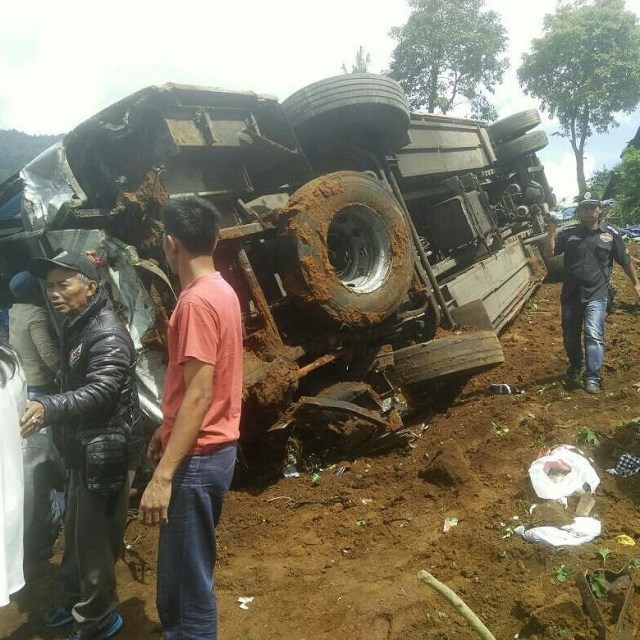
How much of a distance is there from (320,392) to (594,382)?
8.36 feet

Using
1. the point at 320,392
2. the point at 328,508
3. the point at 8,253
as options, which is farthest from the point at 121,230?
the point at 328,508

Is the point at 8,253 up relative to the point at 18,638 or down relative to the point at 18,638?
up

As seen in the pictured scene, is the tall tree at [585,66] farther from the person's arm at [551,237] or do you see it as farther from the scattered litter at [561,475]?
the scattered litter at [561,475]

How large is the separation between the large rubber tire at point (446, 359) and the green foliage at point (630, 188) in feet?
48.5

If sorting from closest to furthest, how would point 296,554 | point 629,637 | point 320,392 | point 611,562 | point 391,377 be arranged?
point 629,637 → point 611,562 → point 296,554 → point 320,392 → point 391,377

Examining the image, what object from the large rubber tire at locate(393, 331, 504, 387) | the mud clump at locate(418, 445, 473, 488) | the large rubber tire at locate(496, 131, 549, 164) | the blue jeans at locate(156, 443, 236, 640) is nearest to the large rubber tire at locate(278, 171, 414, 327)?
the large rubber tire at locate(393, 331, 504, 387)

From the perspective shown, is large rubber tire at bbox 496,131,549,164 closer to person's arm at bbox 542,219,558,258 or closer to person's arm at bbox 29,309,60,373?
person's arm at bbox 542,219,558,258

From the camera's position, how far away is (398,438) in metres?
4.23

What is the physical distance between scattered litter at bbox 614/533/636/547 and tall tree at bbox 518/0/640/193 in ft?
79.2

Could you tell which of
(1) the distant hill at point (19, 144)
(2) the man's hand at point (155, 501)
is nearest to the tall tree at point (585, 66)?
(1) the distant hill at point (19, 144)

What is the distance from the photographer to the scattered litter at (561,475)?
3146 millimetres

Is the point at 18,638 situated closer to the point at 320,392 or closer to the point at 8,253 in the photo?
the point at 320,392

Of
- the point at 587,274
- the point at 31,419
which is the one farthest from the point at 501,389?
the point at 31,419

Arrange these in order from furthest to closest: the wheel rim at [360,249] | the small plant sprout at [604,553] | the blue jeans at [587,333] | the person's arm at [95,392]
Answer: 1. the blue jeans at [587,333]
2. the wheel rim at [360,249]
3. the small plant sprout at [604,553]
4. the person's arm at [95,392]
